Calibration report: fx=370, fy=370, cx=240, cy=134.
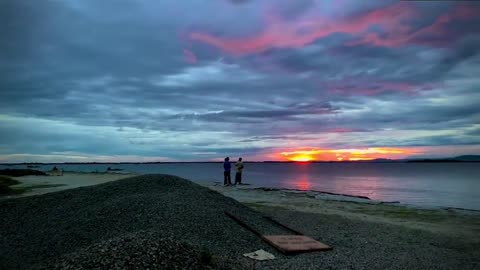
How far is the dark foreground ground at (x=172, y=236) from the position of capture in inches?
300

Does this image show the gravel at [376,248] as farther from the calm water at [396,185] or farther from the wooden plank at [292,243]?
the calm water at [396,185]

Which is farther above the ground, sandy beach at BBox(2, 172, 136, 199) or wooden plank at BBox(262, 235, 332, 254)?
sandy beach at BBox(2, 172, 136, 199)

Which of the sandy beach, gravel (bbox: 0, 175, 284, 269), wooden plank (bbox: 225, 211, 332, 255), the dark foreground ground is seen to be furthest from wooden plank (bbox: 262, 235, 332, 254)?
the sandy beach

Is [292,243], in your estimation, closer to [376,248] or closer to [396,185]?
[376,248]

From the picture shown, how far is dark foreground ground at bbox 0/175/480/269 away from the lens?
761 cm

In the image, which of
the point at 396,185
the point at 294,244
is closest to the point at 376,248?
the point at 294,244

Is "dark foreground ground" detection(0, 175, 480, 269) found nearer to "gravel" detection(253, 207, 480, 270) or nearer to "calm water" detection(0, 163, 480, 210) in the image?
"gravel" detection(253, 207, 480, 270)

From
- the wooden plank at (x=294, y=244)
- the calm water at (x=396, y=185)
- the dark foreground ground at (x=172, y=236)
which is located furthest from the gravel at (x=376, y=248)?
the calm water at (x=396, y=185)

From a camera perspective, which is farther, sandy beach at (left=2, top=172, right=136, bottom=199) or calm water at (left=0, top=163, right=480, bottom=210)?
calm water at (left=0, top=163, right=480, bottom=210)

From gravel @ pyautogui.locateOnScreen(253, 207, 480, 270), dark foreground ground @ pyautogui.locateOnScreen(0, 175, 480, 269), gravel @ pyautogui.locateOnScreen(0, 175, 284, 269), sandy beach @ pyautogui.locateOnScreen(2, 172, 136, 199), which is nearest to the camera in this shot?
dark foreground ground @ pyautogui.locateOnScreen(0, 175, 480, 269)

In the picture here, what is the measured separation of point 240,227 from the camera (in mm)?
11852

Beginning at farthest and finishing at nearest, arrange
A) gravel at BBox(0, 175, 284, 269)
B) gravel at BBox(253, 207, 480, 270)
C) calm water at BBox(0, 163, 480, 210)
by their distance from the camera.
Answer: calm water at BBox(0, 163, 480, 210), gravel at BBox(0, 175, 284, 269), gravel at BBox(253, 207, 480, 270)

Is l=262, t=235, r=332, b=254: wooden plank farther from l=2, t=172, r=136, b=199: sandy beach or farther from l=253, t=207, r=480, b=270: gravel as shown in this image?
l=2, t=172, r=136, b=199: sandy beach

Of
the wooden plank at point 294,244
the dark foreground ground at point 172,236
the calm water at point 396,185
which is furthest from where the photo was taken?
the calm water at point 396,185
